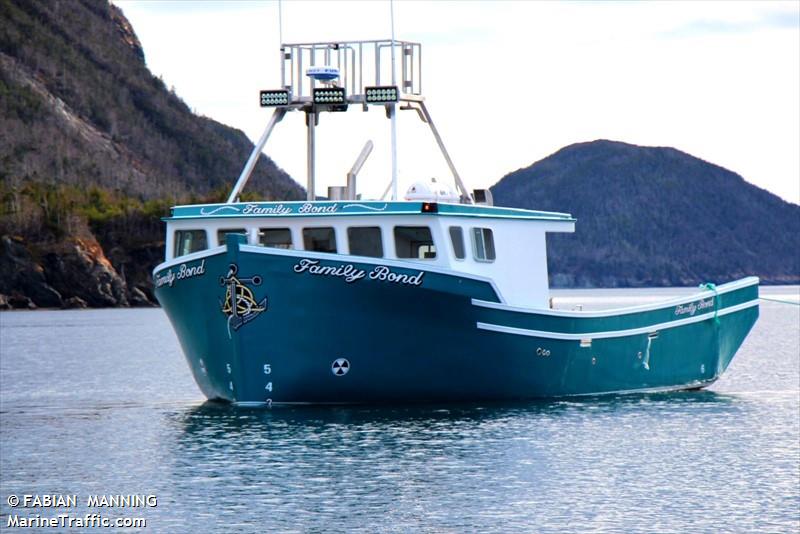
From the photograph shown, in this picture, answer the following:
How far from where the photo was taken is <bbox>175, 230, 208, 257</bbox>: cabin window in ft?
121

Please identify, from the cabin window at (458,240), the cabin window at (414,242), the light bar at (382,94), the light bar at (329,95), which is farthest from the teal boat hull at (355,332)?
the light bar at (329,95)

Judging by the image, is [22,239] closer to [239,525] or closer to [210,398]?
[210,398]

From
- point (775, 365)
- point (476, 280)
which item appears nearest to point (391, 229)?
point (476, 280)

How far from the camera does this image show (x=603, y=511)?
23.8 m

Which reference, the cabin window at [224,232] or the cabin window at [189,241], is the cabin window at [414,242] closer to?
the cabin window at [224,232]

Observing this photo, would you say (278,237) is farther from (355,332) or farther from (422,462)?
(422,462)

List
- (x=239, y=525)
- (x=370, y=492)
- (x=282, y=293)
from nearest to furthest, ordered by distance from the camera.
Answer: (x=239, y=525), (x=370, y=492), (x=282, y=293)

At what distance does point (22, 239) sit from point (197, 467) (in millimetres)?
159171

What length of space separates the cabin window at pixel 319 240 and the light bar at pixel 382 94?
13.7 ft

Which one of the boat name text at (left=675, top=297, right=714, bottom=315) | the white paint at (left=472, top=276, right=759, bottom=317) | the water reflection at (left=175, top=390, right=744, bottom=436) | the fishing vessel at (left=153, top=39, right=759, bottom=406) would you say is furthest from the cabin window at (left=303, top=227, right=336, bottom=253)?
the boat name text at (left=675, top=297, right=714, bottom=315)

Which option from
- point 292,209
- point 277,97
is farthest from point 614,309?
point 277,97

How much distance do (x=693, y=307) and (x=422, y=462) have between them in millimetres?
17472

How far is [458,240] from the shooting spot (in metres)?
35.7

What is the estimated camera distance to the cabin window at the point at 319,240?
115ft
